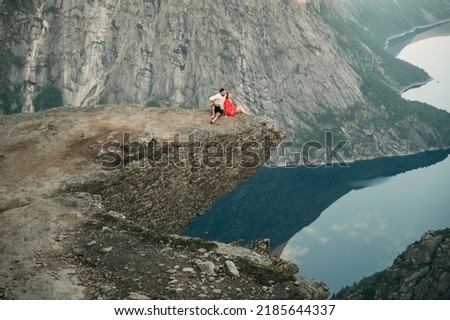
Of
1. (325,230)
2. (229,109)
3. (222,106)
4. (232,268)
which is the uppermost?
(222,106)

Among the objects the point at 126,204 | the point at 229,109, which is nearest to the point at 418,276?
the point at 229,109

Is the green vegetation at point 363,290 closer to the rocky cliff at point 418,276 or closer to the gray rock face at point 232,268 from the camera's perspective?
the rocky cliff at point 418,276

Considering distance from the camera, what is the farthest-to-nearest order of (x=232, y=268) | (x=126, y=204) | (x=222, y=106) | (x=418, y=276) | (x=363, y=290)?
(x=363, y=290), (x=418, y=276), (x=222, y=106), (x=126, y=204), (x=232, y=268)

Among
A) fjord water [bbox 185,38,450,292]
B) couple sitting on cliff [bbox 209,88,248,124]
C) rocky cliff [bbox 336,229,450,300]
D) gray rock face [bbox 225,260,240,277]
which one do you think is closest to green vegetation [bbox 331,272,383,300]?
rocky cliff [bbox 336,229,450,300]

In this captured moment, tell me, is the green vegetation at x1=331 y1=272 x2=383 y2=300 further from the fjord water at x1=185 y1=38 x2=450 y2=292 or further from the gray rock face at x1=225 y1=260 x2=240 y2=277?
the gray rock face at x1=225 y1=260 x2=240 y2=277

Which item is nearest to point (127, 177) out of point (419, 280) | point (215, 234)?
point (419, 280)

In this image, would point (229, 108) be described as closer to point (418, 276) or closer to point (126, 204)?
point (126, 204)
